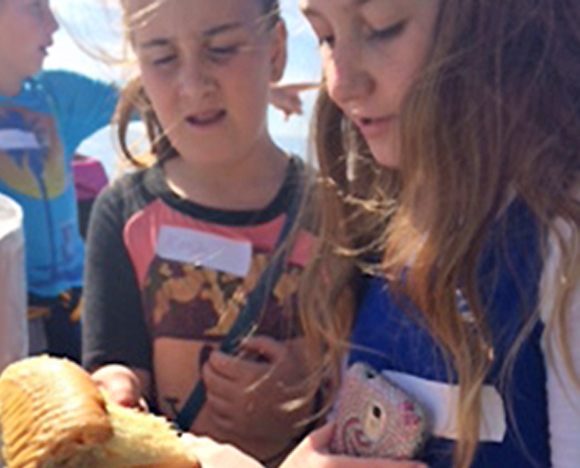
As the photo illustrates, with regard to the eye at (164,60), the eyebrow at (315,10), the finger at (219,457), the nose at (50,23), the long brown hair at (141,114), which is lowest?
the finger at (219,457)

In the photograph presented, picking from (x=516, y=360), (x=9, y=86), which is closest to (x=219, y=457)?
(x=516, y=360)

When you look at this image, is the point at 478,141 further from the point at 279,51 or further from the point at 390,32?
the point at 279,51

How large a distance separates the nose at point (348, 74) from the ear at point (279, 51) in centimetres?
50

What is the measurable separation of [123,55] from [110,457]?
107 cm

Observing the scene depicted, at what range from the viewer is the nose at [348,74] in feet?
3.44

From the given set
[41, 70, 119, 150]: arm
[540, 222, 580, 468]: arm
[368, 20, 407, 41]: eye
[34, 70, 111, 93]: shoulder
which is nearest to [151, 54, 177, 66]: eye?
[368, 20, 407, 41]: eye

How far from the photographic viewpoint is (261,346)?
1389mm

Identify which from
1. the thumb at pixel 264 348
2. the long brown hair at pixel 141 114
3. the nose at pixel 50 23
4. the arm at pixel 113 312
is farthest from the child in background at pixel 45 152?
the thumb at pixel 264 348

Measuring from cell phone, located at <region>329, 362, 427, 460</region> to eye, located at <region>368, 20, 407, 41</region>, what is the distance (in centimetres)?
39

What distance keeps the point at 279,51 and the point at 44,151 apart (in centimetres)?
135

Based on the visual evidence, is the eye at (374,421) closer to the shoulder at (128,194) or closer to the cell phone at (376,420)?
the cell phone at (376,420)

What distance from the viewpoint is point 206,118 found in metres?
1.51

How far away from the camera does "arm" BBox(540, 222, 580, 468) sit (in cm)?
94

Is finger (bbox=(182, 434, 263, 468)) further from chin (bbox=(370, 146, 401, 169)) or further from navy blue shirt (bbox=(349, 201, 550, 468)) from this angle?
chin (bbox=(370, 146, 401, 169))
